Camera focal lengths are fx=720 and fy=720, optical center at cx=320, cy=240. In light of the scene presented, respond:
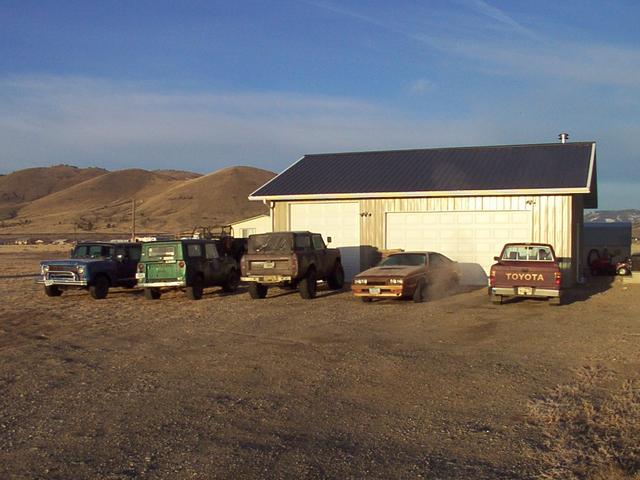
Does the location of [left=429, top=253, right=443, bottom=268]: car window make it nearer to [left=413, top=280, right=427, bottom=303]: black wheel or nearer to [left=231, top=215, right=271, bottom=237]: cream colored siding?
[left=413, top=280, right=427, bottom=303]: black wheel

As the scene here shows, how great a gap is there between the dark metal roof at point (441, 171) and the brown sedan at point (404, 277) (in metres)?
4.49

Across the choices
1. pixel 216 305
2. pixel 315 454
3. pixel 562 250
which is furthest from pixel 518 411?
pixel 562 250

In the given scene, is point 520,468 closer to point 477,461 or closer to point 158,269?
point 477,461

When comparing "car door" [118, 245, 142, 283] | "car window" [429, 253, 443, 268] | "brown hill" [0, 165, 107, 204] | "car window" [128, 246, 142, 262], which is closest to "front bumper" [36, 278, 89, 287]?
"car door" [118, 245, 142, 283]

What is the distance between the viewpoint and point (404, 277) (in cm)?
1756

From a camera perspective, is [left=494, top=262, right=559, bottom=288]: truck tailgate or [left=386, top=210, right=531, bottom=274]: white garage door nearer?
[left=494, top=262, right=559, bottom=288]: truck tailgate

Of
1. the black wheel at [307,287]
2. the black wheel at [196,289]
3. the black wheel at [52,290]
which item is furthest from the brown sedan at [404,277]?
the black wheel at [52,290]

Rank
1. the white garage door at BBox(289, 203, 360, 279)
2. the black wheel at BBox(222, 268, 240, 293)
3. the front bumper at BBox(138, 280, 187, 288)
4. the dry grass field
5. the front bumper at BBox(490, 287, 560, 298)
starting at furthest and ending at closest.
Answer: the white garage door at BBox(289, 203, 360, 279) < the black wheel at BBox(222, 268, 240, 293) < the front bumper at BBox(138, 280, 187, 288) < the front bumper at BBox(490, 287, 560, 298) < the dry grass field

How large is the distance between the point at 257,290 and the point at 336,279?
327 centimetres

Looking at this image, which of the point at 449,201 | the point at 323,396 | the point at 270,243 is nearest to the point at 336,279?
the point at 270,243

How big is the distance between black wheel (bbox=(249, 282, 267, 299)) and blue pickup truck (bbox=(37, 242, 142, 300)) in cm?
430

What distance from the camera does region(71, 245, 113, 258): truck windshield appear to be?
21.6 metres

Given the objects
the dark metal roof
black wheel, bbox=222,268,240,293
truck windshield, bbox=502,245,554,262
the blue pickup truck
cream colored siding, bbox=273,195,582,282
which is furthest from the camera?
the dark metal roof

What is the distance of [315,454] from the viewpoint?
6.38 meters
